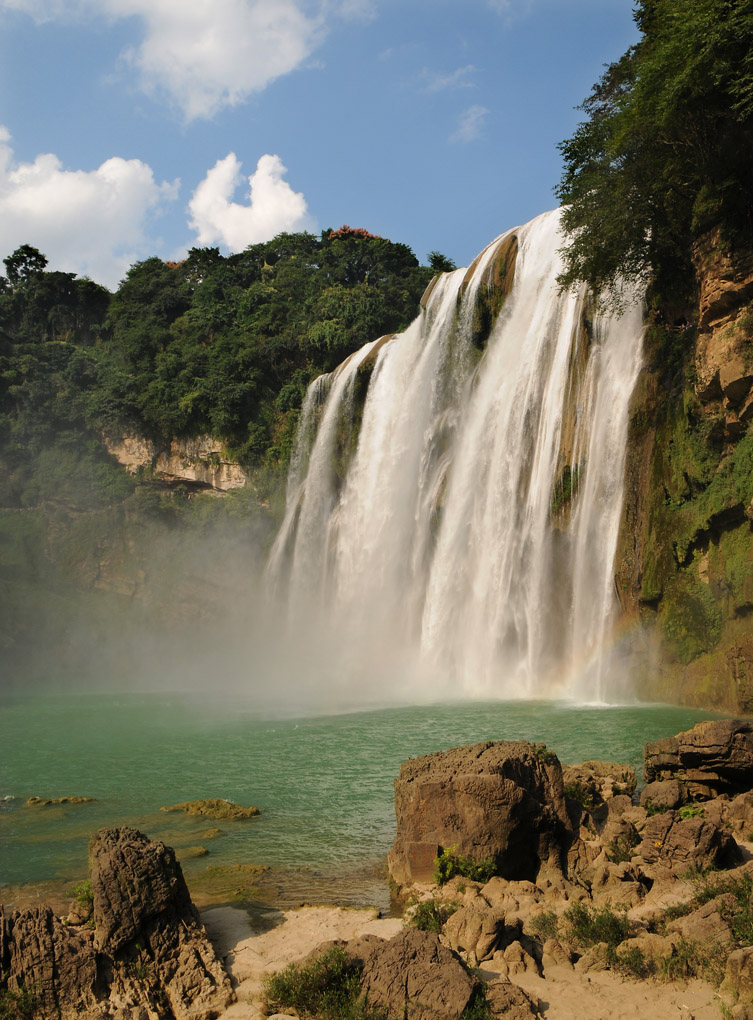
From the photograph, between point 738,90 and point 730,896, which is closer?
point 730,896

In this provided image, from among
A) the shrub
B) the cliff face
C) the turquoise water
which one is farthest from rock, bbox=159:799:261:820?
the cliff face

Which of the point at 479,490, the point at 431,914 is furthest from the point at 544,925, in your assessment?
the point at 479,490

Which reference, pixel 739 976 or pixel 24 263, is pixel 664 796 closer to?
pixel 739 976

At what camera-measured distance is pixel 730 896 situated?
5836 millimetres

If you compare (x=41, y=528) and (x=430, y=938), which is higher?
(x=41, y=528)

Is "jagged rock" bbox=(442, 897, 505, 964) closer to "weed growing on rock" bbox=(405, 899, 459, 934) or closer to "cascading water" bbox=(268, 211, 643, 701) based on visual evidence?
"weed growing on rock" bbox=(405, 899, 459, 934)

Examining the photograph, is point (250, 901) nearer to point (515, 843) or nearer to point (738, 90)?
point (515, 843)

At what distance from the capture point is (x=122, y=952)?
5.99 meters

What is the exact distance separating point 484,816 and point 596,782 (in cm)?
309

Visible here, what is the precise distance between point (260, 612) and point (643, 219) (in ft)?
76.4

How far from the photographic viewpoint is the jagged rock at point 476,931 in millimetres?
5953

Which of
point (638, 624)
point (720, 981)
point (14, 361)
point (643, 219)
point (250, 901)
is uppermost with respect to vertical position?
point (14, 361)

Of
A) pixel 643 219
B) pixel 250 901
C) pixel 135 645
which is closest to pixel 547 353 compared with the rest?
pixel 643 219

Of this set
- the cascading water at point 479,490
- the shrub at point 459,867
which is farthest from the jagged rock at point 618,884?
the cascading water at point 479,490
